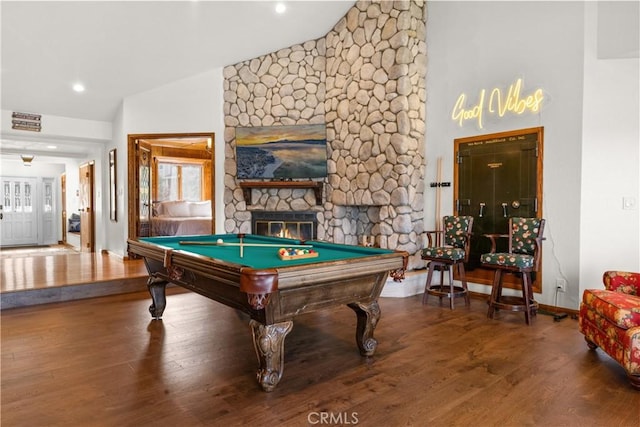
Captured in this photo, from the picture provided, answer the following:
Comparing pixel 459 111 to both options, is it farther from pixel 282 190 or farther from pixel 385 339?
pixel 385 339

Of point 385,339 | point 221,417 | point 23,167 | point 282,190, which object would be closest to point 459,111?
point 282,190

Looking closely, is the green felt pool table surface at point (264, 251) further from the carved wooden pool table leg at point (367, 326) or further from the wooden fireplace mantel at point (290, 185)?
the wooden fireplace mantel at point (290, 185)

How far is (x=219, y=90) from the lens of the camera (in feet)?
21.1

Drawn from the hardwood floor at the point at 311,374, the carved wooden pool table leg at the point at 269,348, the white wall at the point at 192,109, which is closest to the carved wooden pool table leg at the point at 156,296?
the hardwood floor at the point at 311,374

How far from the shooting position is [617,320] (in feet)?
8.65

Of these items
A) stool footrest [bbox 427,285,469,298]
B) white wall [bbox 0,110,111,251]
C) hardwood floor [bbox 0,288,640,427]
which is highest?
white wall [bbox 0,110,111,251]

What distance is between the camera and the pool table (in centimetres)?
220

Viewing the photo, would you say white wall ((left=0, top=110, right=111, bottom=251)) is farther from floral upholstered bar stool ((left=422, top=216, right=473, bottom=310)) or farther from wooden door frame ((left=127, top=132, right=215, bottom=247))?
floral upholstered bar stool ((left=422, top=216, right=473, bottom=310))

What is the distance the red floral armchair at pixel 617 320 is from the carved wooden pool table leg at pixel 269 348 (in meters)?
2.20

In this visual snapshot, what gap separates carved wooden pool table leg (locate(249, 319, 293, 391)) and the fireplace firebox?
12.3 feet

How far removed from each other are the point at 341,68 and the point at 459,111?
1.95 metres

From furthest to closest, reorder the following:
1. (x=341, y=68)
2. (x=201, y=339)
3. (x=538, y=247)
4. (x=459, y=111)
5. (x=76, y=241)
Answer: (x=76, y=241) → (x=341, y=68) → (x=459, y=111) → (x=538, y=247) → (x=201, y=339)

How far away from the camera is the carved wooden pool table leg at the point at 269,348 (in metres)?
2.35

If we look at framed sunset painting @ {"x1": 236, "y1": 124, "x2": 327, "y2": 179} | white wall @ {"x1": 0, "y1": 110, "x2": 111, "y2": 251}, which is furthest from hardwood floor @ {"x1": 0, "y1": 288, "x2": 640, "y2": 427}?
white wall @ {"x1": 0, "y1": 110, "x2": 111, "y2": 251}
